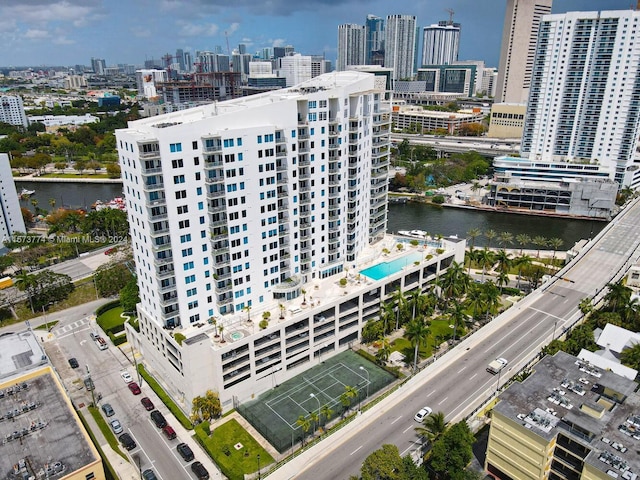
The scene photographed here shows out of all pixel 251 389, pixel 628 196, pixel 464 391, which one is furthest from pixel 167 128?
pixel 628 196

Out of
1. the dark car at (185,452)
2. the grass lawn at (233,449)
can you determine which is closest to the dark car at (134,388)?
the grass lawn at (233,449)

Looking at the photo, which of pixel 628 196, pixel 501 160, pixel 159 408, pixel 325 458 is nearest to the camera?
pixel 325 458

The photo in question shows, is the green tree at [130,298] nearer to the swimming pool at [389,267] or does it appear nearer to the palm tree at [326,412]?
the swimming pool at [389,267]

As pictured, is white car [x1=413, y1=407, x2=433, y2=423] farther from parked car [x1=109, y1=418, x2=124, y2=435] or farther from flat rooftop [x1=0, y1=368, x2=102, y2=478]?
parked car [x1=109, y1=418, x2=124, y2=435]

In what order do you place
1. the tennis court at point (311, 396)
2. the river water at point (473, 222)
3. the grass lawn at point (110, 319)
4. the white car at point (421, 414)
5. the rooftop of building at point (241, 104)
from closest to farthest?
the white car at point (421, 414) < the tennis court at point (311, 396) < the rooftop of building at point (241, 104) < the grass lawn at point (110, 319) < the river water at point (473, 222)

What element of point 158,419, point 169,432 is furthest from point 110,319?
point 169,432

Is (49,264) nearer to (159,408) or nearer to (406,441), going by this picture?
(159,408)

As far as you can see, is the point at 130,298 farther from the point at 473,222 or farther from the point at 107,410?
the point at 473,222
